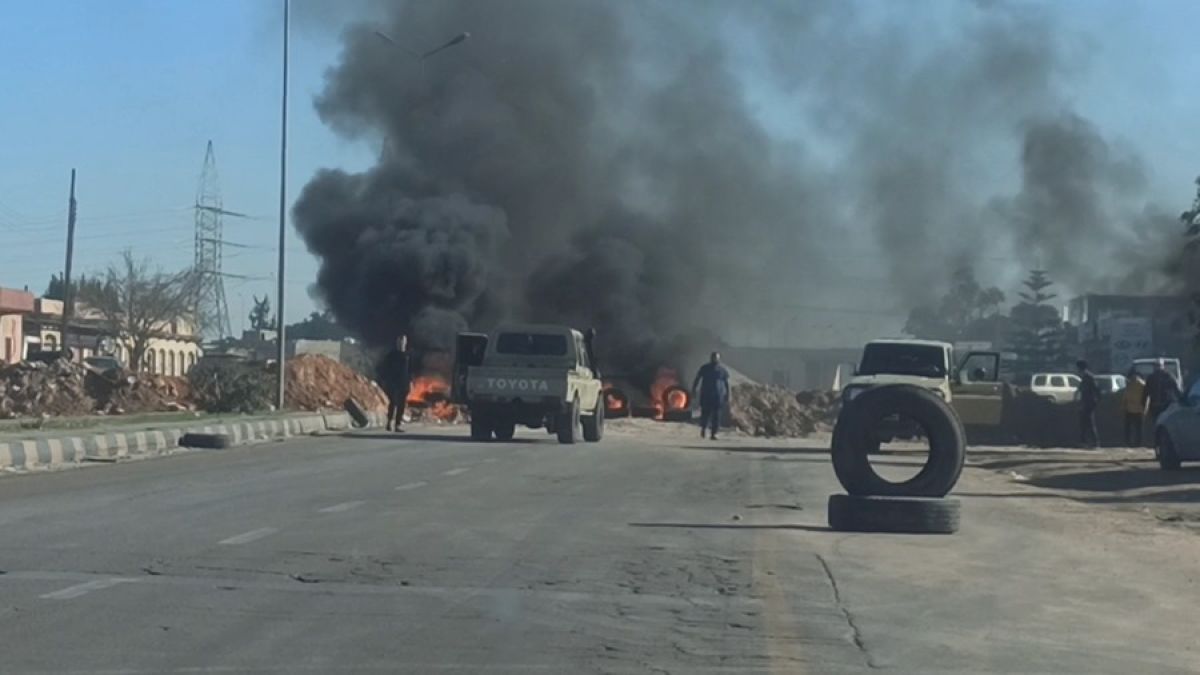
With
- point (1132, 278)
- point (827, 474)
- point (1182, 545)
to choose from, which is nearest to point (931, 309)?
point (1132, 278)

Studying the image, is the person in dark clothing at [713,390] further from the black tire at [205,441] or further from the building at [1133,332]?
the building at [1133,332]

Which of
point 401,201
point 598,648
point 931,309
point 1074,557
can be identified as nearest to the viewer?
point 598,648

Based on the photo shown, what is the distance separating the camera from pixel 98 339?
8219cm

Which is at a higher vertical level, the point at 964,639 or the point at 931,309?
the point at 931,309

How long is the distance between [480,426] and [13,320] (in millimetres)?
43650

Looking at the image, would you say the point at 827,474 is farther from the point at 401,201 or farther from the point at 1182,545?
the point at 401,201

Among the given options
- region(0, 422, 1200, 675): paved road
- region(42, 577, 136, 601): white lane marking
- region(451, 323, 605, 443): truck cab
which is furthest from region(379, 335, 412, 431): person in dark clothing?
region(42, 577, 136, 601): white lane marking

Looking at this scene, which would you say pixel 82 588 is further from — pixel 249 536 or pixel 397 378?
pixel 397 378

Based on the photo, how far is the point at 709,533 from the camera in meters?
13.7

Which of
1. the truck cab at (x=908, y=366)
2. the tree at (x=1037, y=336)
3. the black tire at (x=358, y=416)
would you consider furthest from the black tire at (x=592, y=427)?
the tree at (x=1037, y=336)

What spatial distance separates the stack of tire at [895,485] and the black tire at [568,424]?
15.2 m

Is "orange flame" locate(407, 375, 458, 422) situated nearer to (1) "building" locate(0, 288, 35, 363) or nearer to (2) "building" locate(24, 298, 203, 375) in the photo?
(1) "building" locate(0, 288, 35, 363)

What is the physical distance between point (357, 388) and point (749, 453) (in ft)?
67.7

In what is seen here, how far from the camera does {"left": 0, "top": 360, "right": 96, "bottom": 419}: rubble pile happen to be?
128ft
